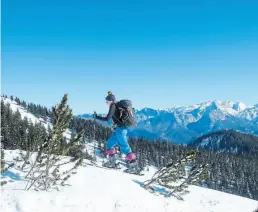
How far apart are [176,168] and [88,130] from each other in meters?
159

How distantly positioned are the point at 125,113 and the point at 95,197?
4.25 metres

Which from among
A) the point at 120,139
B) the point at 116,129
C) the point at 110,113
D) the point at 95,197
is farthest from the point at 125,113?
the point at 95,197

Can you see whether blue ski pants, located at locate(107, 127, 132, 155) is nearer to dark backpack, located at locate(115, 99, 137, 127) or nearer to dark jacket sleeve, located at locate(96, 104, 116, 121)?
dark backpack, located at locate(115, 99, 137, 127)

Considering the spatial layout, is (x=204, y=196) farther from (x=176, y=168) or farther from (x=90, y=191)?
(x=90, y=191)

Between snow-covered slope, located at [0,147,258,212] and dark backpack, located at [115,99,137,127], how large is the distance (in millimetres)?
2616

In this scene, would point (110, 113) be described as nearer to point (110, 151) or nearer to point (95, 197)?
point (110, 151)

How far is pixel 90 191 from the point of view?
11.9 meters

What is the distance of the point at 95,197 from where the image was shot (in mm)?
11516

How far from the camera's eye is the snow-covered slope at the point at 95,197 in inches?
388

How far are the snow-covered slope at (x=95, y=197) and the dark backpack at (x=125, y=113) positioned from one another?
8.58 feet

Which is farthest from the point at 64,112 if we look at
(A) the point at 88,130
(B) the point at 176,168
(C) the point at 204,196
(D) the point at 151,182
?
(A) the point at 88,130

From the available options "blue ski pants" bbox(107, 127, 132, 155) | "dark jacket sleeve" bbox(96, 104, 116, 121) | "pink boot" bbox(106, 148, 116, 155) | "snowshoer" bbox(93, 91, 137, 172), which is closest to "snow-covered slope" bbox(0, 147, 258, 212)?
"pink boot" bbox(106, 148, 116, 155)

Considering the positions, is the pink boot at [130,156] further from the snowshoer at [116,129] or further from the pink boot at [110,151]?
the pink boot at [110,151]

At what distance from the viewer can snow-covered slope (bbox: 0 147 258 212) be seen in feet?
32.3
